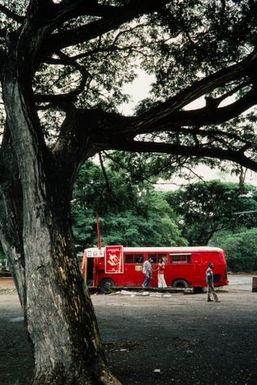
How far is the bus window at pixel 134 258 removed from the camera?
86.1ft

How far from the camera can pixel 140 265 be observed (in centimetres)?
2616

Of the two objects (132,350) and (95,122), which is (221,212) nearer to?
(132,350)

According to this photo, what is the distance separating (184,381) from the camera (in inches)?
250

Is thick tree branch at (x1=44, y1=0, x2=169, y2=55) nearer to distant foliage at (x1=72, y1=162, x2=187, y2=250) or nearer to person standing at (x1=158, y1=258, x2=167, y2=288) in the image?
person standing at (x1=158, y1=258, x2=167, y2=288)

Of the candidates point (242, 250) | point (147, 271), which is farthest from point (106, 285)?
point (242, 250)

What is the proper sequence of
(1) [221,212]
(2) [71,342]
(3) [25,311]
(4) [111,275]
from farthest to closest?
(4) [111,275] < (1) [221,212] < (3) [25,311] < (2) [71,342]

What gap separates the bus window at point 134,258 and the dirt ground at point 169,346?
375 inches

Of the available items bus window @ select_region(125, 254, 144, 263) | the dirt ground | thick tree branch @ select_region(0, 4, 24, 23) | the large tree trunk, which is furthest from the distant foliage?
the large tree trunk

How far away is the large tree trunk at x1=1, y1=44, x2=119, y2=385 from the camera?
17.0 feet

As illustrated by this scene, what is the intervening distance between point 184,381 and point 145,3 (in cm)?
612

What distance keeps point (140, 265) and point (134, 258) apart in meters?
0.57

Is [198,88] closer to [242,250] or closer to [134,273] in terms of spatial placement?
[134,273]

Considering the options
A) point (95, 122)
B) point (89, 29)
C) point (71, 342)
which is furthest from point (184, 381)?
point (89, 29)

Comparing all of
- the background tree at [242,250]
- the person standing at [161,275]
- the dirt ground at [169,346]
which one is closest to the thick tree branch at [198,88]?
the dirt ground at [169,346]
